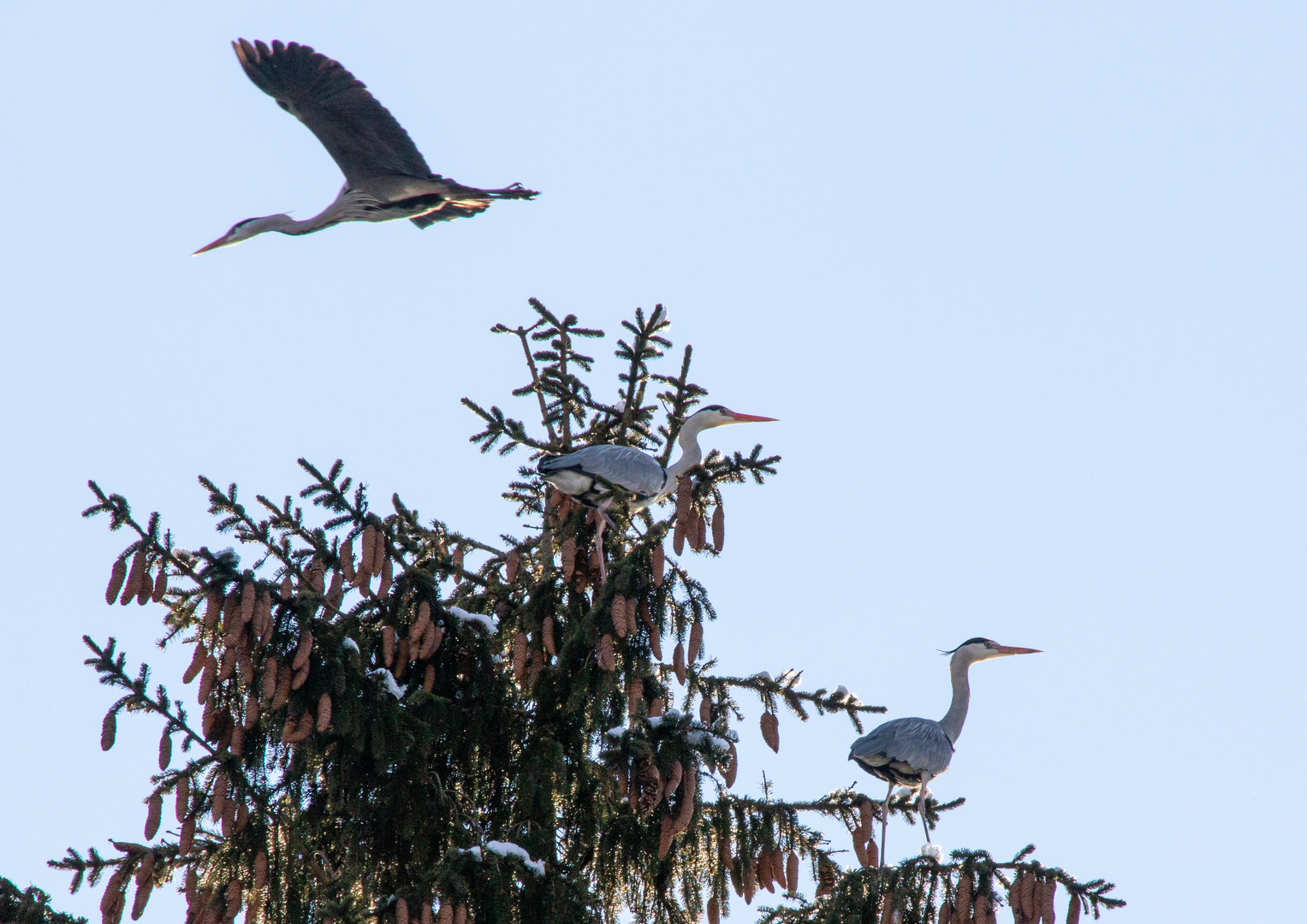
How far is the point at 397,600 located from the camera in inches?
317

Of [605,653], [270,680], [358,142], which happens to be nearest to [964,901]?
[605,653]

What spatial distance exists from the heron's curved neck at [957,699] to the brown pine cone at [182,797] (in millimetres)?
6025

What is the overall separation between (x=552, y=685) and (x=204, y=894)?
223cm

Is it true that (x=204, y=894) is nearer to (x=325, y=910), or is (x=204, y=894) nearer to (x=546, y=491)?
(x=325, y=910)

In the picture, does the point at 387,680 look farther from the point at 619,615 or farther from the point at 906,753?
the point at 906,753

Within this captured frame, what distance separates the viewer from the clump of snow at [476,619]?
26.6 ft

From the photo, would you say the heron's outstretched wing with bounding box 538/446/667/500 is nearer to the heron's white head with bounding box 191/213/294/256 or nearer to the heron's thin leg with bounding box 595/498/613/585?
the heron's thin leg with bounding box 595/498/613/585

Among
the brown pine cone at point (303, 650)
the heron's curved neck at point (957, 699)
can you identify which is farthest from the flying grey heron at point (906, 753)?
the brown pine cone at point (303, 650)

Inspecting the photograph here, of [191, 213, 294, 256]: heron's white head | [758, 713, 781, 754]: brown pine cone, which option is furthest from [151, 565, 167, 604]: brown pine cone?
[191, 213, 294, 256]: heron's white head

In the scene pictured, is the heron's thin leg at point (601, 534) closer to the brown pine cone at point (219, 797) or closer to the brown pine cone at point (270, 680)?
the brown pine cone at point (270, 680)

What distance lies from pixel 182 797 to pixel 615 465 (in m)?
3.30

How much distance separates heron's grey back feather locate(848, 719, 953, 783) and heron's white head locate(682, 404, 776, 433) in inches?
99.0

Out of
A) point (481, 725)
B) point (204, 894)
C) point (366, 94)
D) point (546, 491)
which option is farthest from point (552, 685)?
point (366, 94)

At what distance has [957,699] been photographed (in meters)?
11.4
